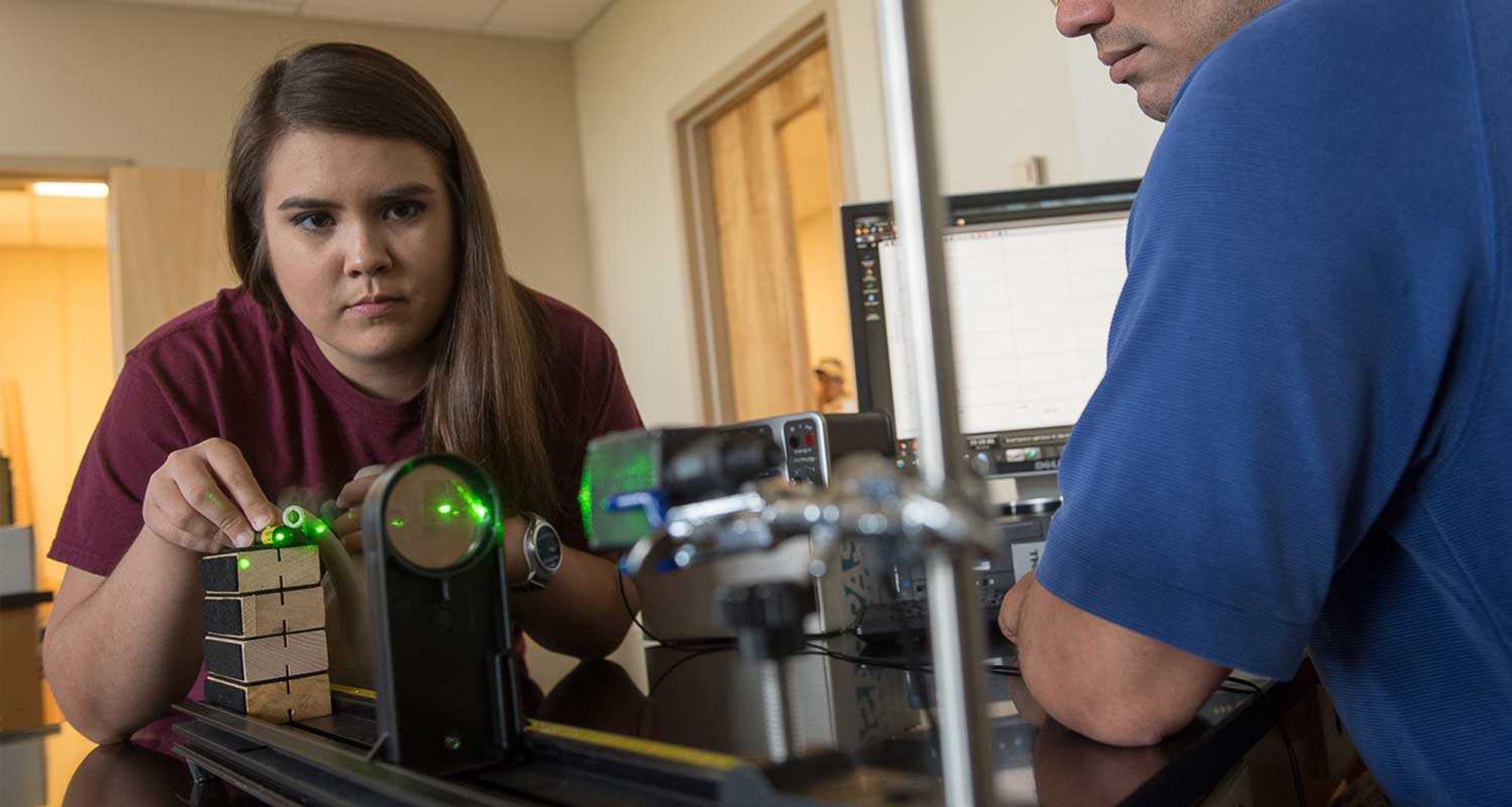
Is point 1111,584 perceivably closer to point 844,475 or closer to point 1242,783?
point 1242,783

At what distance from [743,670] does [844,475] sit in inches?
27.0

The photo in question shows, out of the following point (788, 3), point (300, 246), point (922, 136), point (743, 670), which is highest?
point (788, 3)

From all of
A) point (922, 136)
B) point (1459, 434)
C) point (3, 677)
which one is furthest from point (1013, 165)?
point (3, 677)

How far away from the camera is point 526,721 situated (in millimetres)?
658

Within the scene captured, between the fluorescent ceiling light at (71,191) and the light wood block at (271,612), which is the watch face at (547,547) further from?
the fluorescent ceiling light at (71,191)

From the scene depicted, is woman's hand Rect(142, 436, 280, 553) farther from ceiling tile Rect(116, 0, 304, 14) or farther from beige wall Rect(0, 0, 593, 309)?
ceiling tile Rect(116, 0, 304, 14)

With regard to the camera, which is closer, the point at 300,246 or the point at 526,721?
the point at 526,721

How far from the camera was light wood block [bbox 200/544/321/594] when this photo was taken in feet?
2.57

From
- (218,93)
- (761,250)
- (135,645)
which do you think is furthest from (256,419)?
(218,93)

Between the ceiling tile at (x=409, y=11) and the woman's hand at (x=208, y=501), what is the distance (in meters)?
3.44

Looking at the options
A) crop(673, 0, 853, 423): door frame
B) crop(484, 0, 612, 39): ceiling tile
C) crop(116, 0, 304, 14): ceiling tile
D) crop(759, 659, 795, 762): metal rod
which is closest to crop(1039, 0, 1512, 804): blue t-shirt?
crop(759, 659, 795, 762): metal rod

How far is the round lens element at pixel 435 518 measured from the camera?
612 mm

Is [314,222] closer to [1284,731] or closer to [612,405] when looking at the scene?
[612,405]

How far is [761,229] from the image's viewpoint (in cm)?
353
